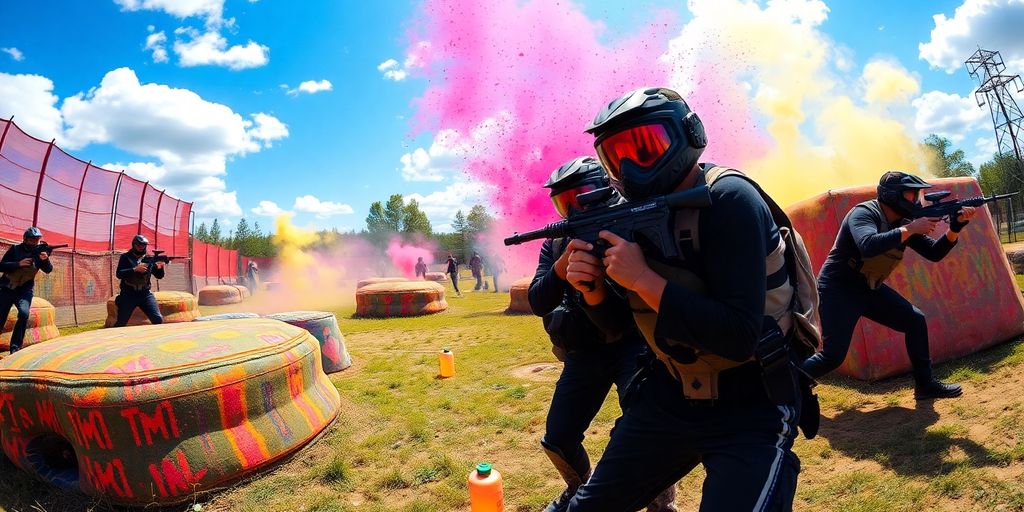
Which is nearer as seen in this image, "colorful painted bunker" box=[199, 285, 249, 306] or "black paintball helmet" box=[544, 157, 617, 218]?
"black paintball helmet" box=[544, 157, 617, 218]

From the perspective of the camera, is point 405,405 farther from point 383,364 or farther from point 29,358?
point 29,358

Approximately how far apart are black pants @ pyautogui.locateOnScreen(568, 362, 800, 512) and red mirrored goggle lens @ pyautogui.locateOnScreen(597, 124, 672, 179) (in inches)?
34.8

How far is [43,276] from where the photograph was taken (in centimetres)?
1425

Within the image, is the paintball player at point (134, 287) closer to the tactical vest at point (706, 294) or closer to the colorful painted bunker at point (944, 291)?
the tactical vest at point (706, 294)

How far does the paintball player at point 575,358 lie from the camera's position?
3076 millimetres

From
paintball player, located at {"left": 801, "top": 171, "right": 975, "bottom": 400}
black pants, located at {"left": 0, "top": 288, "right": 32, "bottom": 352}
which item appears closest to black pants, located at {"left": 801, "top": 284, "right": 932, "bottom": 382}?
paintball player, located at {"left": 801, "top": 171, "right": 975, "bottom": 400}

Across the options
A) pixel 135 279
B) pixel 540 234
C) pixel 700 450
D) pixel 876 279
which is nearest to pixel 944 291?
pixel 876 279

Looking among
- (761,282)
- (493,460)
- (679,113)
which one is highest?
(679,113)

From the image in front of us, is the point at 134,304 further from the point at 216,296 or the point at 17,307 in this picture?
the point at 216,296

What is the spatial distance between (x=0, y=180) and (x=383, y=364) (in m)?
12.7

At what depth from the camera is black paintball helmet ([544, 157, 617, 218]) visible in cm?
327

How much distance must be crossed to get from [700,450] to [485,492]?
5.92 ft

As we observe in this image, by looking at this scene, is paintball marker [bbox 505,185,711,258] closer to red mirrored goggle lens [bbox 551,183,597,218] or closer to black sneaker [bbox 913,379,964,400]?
red mirrored goggle lens [bbox 551,183,597,218]

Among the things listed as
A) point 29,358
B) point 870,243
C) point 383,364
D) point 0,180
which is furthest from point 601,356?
point 0,180
